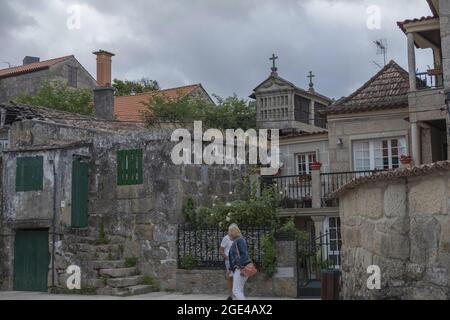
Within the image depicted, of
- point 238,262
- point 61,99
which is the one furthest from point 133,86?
point 238,262

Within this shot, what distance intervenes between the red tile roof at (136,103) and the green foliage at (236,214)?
16.7 meters

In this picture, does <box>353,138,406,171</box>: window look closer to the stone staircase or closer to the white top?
Answer: the stone staircase

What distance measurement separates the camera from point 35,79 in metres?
34.9

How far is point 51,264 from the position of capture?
14.7m

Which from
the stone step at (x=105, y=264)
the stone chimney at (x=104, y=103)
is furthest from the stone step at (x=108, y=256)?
the stone chimney at (x=104, y=103)

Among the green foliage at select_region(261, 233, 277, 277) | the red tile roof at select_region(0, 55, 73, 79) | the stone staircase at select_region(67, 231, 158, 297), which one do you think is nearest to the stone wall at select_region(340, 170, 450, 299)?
the green foliage at select_region(261, 233, 277, 277)

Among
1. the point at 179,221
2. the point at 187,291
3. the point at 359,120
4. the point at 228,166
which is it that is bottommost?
the point at 187,291

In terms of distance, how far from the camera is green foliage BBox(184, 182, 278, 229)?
45.8 feet

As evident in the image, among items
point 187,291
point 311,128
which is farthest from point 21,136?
point 311,128

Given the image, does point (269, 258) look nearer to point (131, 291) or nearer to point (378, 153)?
point (131, 291)

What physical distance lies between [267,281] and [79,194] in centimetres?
502

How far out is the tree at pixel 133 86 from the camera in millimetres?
41844
